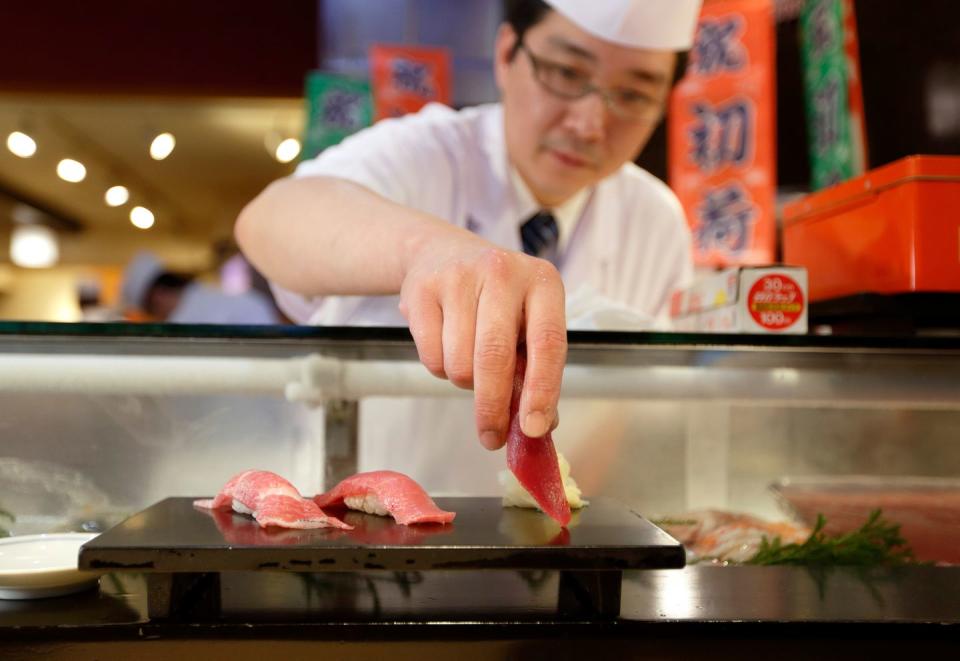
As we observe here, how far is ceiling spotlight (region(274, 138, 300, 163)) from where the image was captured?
436 cm

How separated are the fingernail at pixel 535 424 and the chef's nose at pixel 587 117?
1.83 m

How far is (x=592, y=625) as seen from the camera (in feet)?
3.45

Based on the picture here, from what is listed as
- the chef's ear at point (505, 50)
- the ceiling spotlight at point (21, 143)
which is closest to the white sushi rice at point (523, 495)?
the chef's ear at point (505, 50)

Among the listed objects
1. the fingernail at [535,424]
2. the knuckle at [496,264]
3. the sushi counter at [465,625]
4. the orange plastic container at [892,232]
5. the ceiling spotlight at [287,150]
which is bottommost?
the sushi counter at [465,625]

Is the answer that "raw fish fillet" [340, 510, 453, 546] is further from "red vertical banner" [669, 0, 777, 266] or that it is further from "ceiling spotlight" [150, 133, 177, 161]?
"ceiling spotlight" [150, 133, 177, 161]

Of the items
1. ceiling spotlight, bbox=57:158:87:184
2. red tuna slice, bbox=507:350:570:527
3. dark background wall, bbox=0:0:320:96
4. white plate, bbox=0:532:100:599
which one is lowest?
white plate, bbox=0:532:100:599

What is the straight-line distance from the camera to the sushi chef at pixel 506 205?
1394mm

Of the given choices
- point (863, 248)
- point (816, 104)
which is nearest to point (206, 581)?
point (863, 248)

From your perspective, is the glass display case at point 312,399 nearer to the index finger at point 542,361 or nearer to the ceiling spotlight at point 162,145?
the index finger at point 542,361

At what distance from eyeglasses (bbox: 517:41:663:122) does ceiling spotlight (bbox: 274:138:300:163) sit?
75.3 inches

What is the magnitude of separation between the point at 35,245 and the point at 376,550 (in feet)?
33.9

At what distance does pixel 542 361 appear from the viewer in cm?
98

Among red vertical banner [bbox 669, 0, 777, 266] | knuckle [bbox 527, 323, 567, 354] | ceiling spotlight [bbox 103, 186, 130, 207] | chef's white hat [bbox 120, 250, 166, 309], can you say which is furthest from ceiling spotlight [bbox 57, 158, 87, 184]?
knuckle [bbox 527, 323, 567, 354]

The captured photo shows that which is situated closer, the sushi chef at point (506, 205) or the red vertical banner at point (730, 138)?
the sushi chef at point (506, 205)
